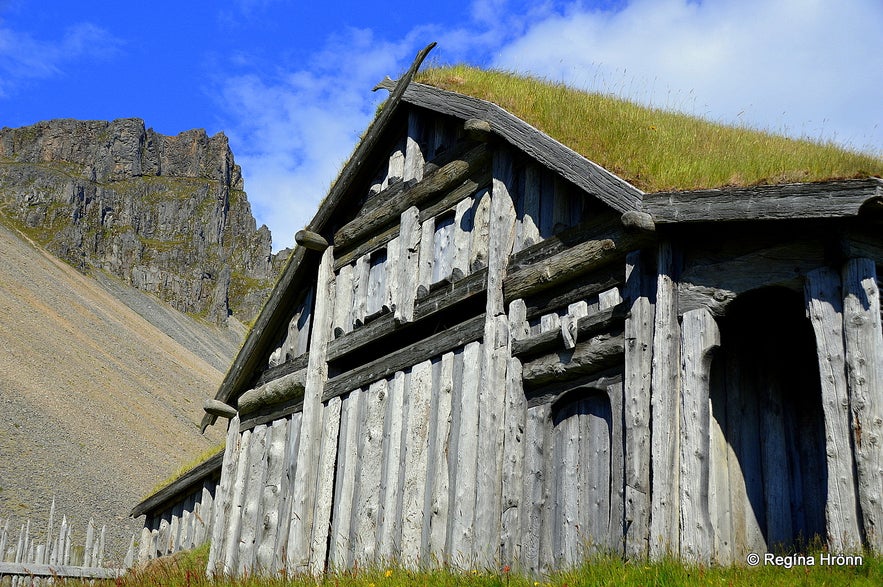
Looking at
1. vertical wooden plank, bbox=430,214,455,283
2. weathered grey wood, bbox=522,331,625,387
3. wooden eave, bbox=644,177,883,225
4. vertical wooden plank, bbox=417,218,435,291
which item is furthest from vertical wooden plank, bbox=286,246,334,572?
wooden eave, bbox=644,177,883,225

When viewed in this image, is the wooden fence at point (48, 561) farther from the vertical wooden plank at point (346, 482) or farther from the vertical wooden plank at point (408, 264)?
the vertical wooden plank at point (408, 264)

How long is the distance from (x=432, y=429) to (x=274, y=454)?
3707 millimetres

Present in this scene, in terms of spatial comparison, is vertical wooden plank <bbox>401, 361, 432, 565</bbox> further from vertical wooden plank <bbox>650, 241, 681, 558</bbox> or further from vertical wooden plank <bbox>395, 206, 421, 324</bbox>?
vertical wooden plank <bbox>650, 241, 681, 558</bbox>

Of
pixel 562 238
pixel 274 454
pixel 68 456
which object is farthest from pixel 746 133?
pixel 68 456

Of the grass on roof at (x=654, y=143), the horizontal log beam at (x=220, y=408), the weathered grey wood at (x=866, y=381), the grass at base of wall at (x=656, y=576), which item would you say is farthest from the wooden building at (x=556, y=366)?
the horizontal log beam at (x=220, y=408)

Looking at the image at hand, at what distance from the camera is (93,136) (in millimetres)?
155500

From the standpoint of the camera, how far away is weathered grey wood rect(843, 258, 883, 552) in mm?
6941

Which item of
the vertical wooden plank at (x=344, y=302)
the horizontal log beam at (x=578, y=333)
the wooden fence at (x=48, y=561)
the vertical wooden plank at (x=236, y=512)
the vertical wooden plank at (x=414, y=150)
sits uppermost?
the vertical wooden plank at (x=414, y=150)

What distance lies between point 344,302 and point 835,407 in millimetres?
7591

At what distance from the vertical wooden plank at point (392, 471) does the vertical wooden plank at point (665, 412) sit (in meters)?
3.76

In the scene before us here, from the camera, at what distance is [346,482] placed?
1211 cm

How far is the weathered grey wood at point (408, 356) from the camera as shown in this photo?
10836mm

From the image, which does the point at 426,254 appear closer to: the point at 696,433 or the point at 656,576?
the point at 696,433

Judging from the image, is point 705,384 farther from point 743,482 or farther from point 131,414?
point 131,414
